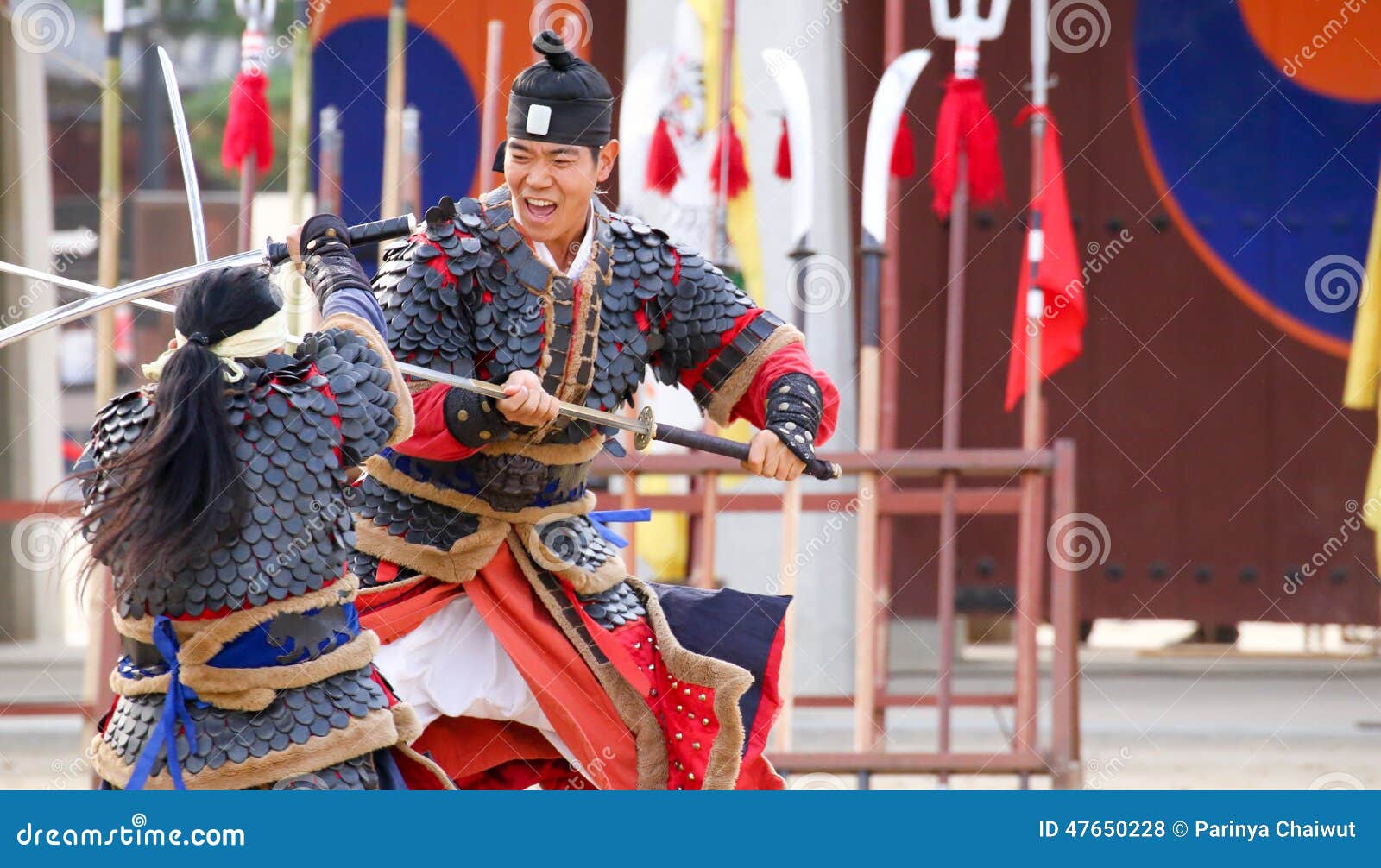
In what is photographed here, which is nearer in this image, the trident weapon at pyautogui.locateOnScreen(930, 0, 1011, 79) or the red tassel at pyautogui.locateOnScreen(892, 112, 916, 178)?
the trident weapon at pyautogui.locateOnScreen(930, 0, 1011, 79)

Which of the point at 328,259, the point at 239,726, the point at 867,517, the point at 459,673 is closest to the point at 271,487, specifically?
the point at 239,726

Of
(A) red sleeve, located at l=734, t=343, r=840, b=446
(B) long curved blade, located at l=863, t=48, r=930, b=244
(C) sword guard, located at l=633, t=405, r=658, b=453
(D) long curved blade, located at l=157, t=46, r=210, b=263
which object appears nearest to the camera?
(D) long curved blade, located at l=157, t=46, r=210, b=263

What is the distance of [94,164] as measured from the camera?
7145 millimetres

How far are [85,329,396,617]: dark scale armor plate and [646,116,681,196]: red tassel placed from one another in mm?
2490

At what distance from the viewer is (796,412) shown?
317cm

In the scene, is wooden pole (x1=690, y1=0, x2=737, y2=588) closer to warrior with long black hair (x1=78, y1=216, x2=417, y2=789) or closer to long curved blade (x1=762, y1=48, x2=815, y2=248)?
long curved blade (x1=762, y1=48, x2=815, y2=248)

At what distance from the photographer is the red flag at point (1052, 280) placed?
15.9 feet

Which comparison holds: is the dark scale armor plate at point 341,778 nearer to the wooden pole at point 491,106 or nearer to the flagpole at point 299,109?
the flagpole at point 299,109

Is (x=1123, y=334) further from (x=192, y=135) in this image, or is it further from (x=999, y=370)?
(x=192, y=135)

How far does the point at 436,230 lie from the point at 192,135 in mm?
5340

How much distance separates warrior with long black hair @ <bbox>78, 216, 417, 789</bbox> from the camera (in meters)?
2.42

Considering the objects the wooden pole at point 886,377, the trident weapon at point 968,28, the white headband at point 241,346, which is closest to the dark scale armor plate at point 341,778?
the white headband at point 241,346

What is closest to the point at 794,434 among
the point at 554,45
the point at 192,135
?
the point at 554,45

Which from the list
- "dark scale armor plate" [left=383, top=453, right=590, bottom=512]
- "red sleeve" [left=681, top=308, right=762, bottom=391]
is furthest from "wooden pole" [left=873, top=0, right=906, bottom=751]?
"dark scale armor plate" [left=383, top=453, right=590, bottom=512]
